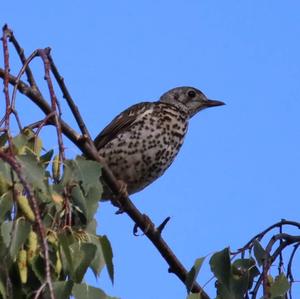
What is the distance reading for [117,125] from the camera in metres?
7.21

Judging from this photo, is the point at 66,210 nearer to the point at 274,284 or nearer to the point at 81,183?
the point at 81,183

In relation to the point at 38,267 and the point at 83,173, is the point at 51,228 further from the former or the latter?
the point at 83,173

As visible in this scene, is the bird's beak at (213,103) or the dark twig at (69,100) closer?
the dark twig at (69,100)

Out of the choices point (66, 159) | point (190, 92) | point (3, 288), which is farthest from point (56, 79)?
point (190, 92)

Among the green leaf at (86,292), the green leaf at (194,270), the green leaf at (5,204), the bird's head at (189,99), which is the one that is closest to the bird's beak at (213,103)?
the bird's head at (189,99)

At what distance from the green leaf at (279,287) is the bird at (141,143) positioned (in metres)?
2.85

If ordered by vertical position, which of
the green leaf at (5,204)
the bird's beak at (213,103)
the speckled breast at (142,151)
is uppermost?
the bird's beak at (213,103)

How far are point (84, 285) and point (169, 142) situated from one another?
12.5 ft

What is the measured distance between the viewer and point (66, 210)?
3.59 m

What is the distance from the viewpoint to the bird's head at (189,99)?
8.26 meters

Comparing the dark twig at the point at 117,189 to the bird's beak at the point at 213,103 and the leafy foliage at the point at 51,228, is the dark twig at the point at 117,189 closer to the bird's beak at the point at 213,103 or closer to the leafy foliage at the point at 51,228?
the leafy foliage at the point at 51,228

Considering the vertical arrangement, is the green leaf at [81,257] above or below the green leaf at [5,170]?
below

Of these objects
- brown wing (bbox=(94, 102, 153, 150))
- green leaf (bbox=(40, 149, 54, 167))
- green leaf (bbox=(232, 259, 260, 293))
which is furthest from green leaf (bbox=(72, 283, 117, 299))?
brown wing (bbox=(94, 102, 153, 150))

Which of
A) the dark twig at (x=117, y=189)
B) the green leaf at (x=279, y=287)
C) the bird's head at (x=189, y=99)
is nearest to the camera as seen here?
the green leaf at (x=279, y=287)
